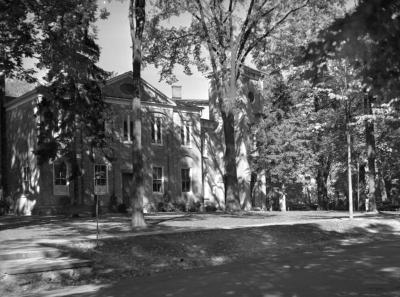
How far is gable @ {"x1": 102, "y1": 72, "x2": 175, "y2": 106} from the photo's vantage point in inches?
1457

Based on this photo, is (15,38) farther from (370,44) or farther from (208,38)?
(370,44)

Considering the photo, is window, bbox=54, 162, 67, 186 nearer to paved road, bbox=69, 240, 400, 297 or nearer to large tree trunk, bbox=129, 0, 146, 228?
large tree trunk, bbox=129, 0, 146, 228

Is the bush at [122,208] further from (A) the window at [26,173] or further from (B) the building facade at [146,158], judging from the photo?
(A) the window at [26,173]

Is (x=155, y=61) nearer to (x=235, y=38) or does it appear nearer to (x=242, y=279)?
(x=235, y=38)

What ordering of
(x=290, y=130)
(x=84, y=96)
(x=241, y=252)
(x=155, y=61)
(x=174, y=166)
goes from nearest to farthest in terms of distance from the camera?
(x=241, y=252) < (x=84, y=96) < (x=155, y=61) < (x=174, y=166) < (x=290, y=130)

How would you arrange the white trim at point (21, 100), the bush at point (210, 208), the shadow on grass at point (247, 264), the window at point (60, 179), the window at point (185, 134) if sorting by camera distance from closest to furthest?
the shadow on grass at point (247, 264) → the window at point (60, 179) → the white trim at point (21, 100) → the window at point (185, 134) → the bush at point (210, 208)

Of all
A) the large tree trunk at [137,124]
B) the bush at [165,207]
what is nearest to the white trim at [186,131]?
the bush at [165,207]

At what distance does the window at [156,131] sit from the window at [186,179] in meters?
3.41

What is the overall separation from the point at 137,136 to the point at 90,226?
4.69 meters

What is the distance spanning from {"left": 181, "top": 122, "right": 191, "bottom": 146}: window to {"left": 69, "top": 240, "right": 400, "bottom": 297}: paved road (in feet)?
90.5

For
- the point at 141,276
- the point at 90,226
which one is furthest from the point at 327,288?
the point at 90,226

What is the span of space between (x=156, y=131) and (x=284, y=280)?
2963cm

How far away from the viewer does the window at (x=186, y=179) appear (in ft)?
136

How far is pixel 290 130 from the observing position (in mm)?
44281
